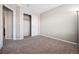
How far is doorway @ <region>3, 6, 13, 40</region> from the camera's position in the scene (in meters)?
2.37

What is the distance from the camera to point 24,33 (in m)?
2.41

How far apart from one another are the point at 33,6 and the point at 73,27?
1.13 m

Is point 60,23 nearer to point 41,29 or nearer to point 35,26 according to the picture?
point 41,29

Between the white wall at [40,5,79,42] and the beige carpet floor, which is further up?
the white wall at [40,5,79,42]

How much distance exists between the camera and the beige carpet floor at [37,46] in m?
2.25

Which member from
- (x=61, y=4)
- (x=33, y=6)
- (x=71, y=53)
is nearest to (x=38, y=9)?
(x=33, y=6)

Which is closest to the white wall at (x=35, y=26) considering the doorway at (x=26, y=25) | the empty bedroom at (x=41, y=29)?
the empty bedroom at (x=41, y=29)

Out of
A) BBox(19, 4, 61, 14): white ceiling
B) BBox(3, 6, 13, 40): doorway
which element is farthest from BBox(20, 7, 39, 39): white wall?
BBox(3, 6, 13, 40): doorway

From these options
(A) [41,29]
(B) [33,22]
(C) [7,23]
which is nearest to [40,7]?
(B) [33,22]

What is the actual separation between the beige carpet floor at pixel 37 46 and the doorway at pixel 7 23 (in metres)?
0.15

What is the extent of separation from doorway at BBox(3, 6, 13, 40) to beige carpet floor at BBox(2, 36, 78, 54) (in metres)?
0.15

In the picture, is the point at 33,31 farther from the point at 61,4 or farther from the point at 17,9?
the point at 61,4

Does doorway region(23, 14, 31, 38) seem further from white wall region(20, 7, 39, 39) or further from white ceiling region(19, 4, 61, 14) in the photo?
white ceiling region(19, 4, 61, 14)

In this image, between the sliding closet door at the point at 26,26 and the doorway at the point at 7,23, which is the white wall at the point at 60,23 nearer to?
the sliding closet door at the point at 26,26
